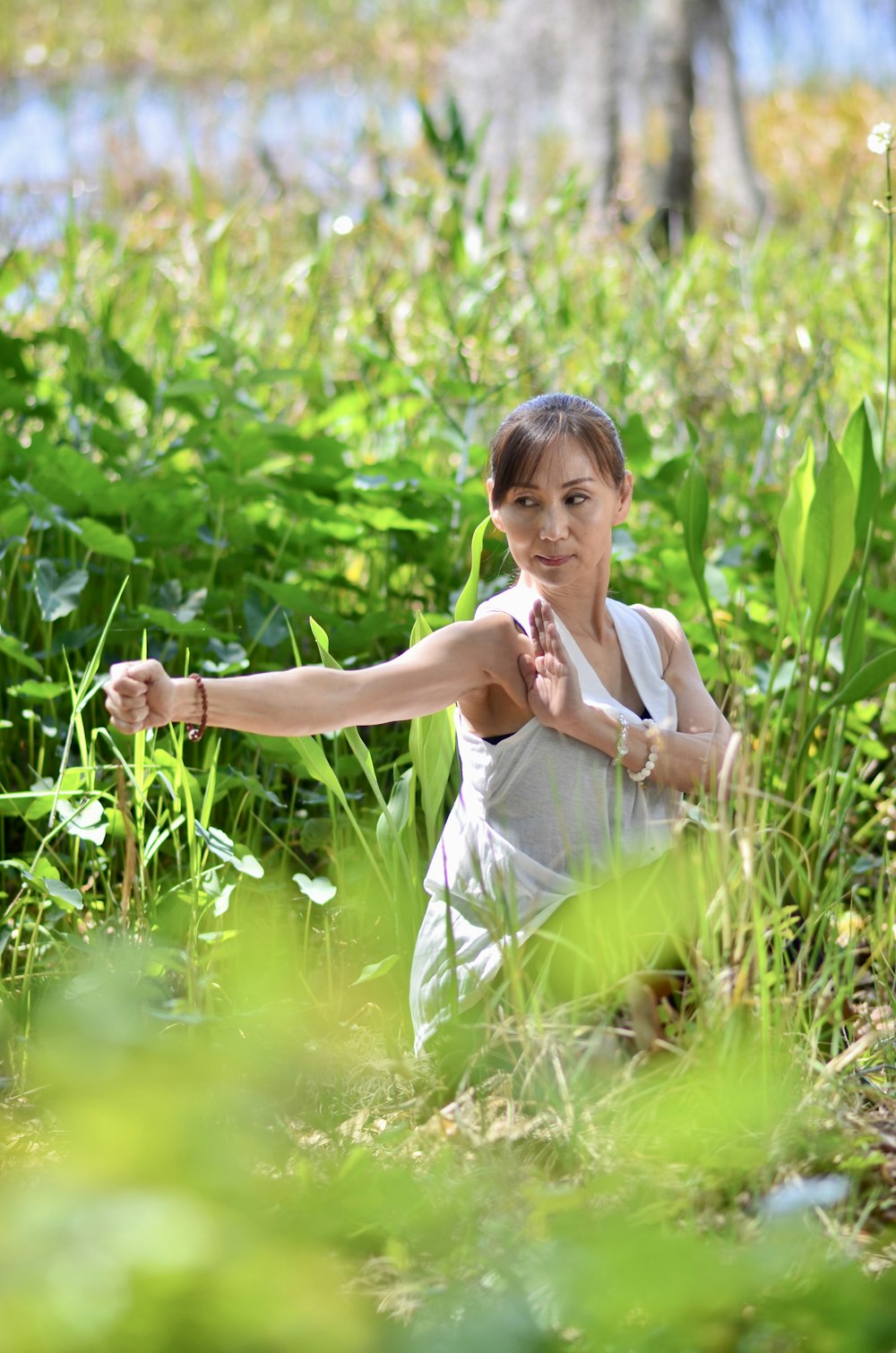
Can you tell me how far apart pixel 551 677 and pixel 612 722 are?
0.09 meters

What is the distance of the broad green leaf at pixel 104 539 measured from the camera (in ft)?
6.99

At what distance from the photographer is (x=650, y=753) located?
158 centimetres

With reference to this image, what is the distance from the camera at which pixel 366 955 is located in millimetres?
1890

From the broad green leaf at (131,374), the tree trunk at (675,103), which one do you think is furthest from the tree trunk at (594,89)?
the broad green leaf at (131,374)

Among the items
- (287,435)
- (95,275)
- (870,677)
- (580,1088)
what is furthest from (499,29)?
(580,1088)

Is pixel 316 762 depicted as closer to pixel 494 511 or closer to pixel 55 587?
pixel 494 511

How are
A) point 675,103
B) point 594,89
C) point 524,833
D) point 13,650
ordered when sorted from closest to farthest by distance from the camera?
1. point 524,833
2. point 13,650
3. point 675,103
4. point 594,89

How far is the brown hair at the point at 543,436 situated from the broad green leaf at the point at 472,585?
0.09 m

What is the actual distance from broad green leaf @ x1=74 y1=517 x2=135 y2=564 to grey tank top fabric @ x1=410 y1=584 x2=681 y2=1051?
2.56 feet

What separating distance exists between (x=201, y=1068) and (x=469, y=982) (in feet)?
3.34

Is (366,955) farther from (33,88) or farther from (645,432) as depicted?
(33,88)

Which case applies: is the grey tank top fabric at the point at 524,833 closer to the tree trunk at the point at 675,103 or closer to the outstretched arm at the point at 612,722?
the outstretched arm at the point at 612,722

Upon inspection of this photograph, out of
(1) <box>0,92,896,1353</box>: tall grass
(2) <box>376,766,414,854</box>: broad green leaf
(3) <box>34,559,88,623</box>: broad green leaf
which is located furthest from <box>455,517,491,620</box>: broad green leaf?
(3) <box>34,559,88,623</box>: broad green leaf

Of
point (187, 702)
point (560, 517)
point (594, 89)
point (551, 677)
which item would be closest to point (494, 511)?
point (560, 517)
